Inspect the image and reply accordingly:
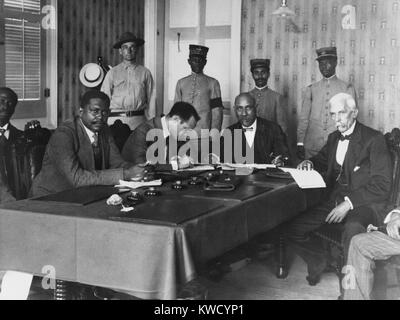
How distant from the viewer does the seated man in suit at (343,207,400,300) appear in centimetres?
303

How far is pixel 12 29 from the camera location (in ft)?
18.5

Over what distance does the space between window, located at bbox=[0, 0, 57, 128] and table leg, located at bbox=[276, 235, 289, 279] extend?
3091 millimetres

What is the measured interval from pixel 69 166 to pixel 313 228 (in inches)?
70.6

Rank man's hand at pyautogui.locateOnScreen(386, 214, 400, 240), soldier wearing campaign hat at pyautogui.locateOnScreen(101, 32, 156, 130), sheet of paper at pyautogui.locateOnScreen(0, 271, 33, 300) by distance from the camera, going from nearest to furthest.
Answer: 1. sheet of paper at pyautogui.locateOnScreen(0, 271, 33, 300)
2. man's hand at pyautogui.locateOnScreen(386, 214, 400, 240)
3. soldier wearing campaign hat at pyautogui.locateOnScreen(101, 32, 156, 130)

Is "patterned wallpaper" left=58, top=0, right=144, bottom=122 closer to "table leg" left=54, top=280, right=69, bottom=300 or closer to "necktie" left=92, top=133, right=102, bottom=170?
"necktie" left=92, top=133, right=102, bottom=170

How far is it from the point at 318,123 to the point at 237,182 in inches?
114

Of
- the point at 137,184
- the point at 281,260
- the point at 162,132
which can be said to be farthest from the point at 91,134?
the point at 281,260

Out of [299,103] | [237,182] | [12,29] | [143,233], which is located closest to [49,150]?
[237,182]

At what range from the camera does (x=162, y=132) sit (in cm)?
462

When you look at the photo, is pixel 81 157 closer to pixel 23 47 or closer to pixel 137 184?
pixel 137 184

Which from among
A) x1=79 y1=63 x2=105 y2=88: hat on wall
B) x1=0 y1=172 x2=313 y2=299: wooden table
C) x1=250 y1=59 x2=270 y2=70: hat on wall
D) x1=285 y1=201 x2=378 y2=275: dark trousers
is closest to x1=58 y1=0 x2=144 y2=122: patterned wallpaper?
x1=79 y1=63 x2=105 y2=88: hat on wall

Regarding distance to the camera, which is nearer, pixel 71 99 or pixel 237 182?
pixel 237 182

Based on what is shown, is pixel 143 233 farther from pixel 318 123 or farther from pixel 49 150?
pixel 318 123
